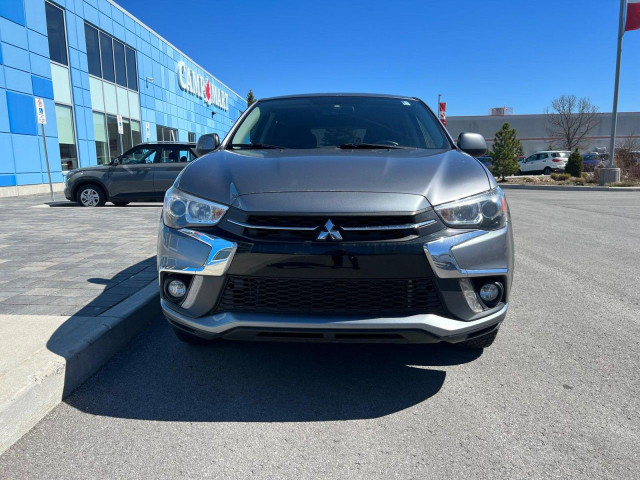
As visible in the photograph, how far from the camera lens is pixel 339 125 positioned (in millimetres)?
3838

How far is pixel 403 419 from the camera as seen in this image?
7.82 feet

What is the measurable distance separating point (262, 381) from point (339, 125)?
210 cm

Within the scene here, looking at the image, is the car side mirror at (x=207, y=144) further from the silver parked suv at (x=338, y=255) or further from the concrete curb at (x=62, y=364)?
the concrete curb at (x=62, y=364)

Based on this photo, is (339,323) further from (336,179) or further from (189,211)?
(189,211)

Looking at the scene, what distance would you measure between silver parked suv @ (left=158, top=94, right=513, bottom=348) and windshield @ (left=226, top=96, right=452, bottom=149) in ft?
3.26

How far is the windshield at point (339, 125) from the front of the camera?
3.62 m

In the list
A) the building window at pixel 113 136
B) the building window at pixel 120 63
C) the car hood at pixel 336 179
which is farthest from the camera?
the building window at pixel 120 63

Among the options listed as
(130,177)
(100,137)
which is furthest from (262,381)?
(100,137)

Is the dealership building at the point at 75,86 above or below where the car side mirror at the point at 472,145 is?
above

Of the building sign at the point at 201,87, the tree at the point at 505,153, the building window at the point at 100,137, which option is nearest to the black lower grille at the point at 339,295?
the building window at the point at 100,137

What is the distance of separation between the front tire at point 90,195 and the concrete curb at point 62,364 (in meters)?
9.00

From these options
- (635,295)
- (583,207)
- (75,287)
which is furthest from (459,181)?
(583,207)

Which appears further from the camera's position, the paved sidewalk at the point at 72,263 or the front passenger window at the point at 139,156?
the front passenger window at the point at 139,156

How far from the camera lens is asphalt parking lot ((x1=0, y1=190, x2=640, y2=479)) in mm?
2023
